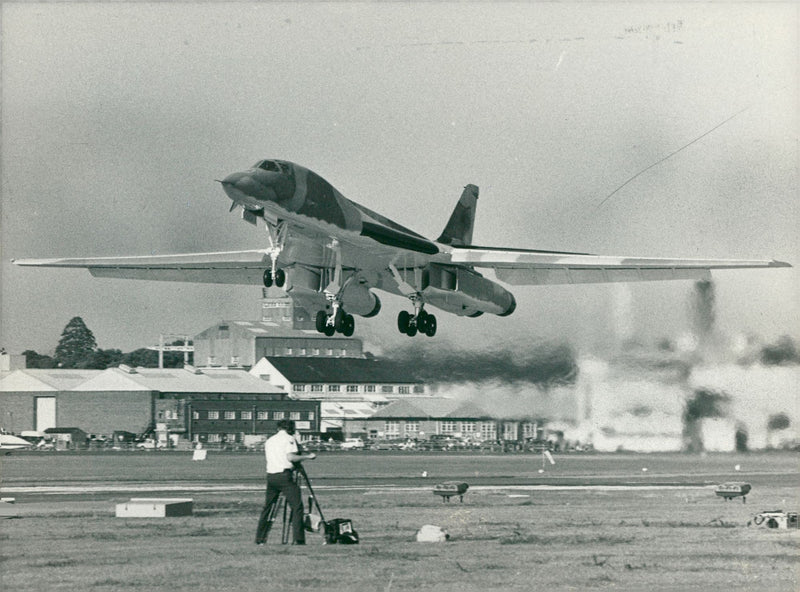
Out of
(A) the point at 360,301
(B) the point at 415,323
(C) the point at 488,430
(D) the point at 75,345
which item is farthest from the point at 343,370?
(A) the point at 360,301

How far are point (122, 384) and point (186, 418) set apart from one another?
4.28 metres

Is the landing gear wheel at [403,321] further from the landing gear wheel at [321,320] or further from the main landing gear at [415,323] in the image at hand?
the landing gear wheel at [321,320]

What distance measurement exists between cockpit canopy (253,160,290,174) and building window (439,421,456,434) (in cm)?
2655

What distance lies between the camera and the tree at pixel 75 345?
212 feet

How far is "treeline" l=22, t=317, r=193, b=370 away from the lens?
66.6 metres

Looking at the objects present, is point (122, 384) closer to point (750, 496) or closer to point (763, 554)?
point (750, 496)

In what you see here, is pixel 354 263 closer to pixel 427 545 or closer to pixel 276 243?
pixel 276 243

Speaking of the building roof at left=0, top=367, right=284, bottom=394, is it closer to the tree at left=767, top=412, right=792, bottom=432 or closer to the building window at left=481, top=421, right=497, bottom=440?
the building window at left=481, top=421, right=497, bottom=440

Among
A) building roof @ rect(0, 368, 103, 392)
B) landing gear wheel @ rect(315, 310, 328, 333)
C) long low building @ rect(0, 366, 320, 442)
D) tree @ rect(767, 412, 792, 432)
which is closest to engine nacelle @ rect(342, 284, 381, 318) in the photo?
landing gear wheel @ rect(315, 310, 328, 333)

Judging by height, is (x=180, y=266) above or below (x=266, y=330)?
above

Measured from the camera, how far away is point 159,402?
2918 inches

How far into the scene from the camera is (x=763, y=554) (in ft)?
75.6

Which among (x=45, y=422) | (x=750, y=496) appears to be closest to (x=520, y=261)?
(x=750, y=496)

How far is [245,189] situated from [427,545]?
42.2 ft
